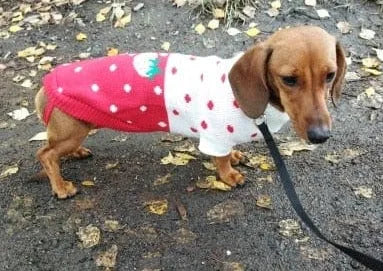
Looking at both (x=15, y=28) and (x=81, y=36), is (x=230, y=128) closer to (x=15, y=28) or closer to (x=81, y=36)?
(x=81, y=36)

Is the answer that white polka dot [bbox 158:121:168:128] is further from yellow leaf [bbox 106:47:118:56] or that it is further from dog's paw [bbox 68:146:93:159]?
yellow leaf [bbox 106:47:118:56]

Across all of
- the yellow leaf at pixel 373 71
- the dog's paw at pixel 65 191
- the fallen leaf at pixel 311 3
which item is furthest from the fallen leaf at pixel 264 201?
the fallen leaf at pixel 311 3

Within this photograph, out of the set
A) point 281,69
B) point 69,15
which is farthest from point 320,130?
point 69,15

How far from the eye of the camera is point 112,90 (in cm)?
338

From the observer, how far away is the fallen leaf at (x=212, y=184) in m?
3.77

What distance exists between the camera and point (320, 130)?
289cm

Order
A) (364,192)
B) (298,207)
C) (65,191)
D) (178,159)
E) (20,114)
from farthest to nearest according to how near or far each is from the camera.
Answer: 1. (20,114)
2. (178,159)
3. (65,191)
4. (364,192)
5. (298,207)

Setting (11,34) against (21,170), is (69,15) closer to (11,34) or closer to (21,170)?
(11,34)

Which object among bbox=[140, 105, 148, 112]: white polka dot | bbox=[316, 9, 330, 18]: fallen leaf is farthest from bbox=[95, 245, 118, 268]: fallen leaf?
bbox=[316, 9, 330, 18]: fallen leaf

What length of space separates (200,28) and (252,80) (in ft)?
7.84

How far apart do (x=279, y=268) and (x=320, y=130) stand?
857 millimetres

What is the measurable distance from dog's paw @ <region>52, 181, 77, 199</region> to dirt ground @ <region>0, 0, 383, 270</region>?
0.04m

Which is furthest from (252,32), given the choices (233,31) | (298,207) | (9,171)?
(298,207)

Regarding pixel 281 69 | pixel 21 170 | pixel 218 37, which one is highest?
pixel 281 69
